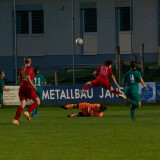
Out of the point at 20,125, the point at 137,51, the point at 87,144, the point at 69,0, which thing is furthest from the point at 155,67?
the point at 87,144

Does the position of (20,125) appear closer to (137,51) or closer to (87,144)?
(87,144)

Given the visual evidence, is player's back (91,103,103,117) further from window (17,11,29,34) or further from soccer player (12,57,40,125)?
window (17,11,29,34)

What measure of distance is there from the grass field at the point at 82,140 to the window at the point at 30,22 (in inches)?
814

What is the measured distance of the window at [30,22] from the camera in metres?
38.9

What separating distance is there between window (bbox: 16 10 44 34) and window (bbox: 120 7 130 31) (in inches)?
197

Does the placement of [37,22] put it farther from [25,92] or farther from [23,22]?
[25,92]

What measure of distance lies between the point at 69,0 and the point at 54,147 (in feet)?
88.8

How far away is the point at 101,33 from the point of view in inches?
1455

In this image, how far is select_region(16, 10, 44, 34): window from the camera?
38.9 meters

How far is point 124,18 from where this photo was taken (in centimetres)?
3728

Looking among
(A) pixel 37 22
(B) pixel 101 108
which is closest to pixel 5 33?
(A) pixel 37 22

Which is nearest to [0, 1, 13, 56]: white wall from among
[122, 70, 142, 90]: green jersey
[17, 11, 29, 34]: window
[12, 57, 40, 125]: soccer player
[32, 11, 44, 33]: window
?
[17, 11, 29, 34]: window

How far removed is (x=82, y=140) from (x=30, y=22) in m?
26.2

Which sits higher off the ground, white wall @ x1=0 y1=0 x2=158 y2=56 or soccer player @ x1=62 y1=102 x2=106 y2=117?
white wall @ x1=0 y1=0 x2=158 y2=56
